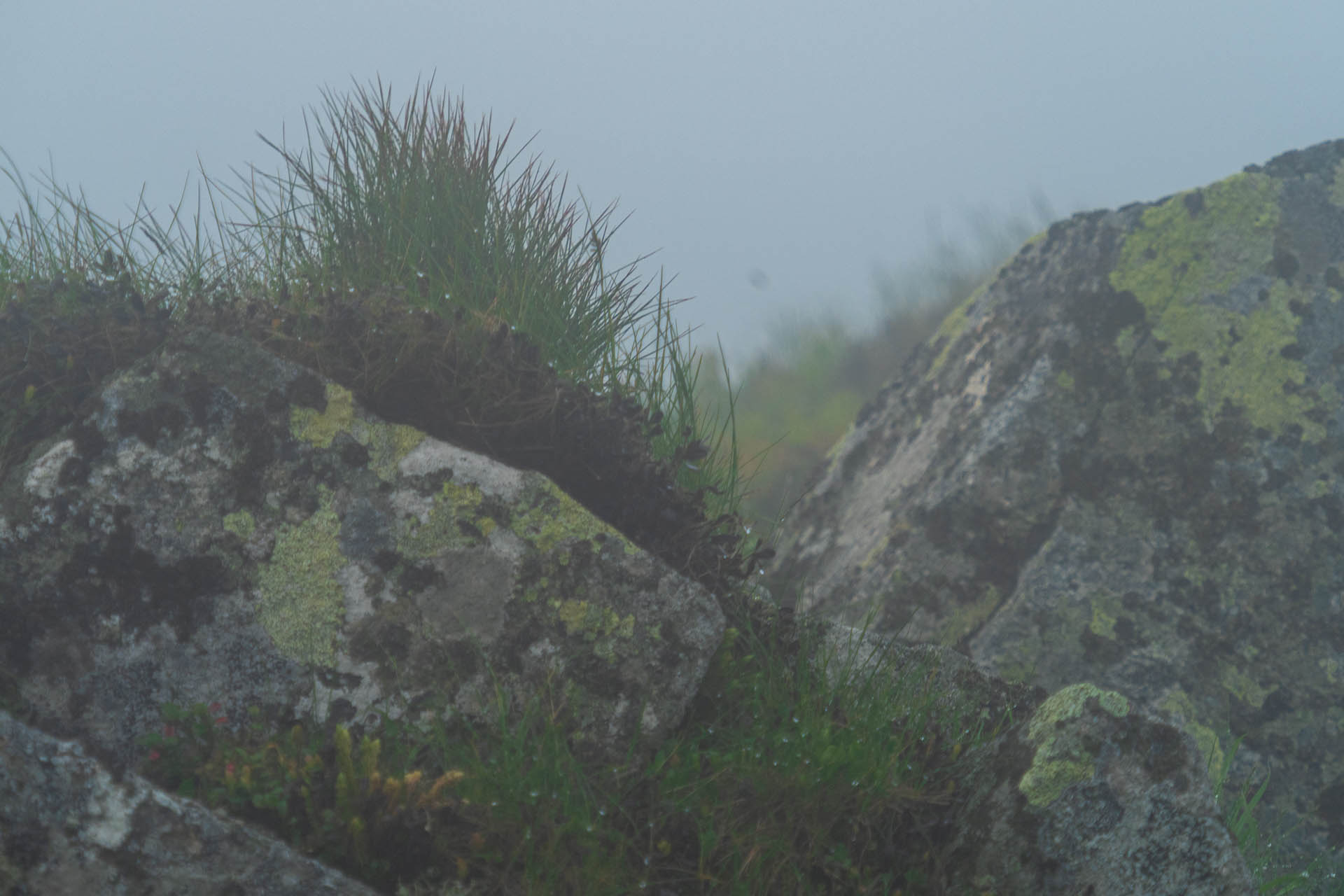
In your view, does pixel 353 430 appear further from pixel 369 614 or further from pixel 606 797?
pixel 606 797

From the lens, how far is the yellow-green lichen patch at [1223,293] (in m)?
5.80

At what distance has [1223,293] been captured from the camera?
20.2ft

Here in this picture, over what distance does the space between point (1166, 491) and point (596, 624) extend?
407 cm

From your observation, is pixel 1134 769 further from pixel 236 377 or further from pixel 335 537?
Result: pixel 236 377

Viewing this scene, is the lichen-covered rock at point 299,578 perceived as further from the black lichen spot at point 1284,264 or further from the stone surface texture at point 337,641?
the black lichen spot at point 1284,264

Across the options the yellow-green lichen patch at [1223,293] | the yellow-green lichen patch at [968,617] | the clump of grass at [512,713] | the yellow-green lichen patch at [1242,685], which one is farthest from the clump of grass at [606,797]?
the yellow-green lichen patch at [1223,293]

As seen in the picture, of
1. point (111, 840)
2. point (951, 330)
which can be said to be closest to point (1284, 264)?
point (951, 330)

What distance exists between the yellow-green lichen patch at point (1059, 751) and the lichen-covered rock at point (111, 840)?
86.6 inches

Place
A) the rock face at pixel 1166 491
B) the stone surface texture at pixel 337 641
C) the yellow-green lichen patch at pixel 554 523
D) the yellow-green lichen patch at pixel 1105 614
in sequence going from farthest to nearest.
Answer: the yellow-green lichen patch at pixel 1105 614 < the rock face at pixel 1166 491 < the yellow-green lichen patch at pixel 554 523 < the stone surface texture at pixel 337 641

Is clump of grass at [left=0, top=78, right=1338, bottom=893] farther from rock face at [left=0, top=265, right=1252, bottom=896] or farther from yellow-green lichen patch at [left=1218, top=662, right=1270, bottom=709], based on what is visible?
yellow-green lichen patch at [left=1218, top=662, right=1270, bottom=709]

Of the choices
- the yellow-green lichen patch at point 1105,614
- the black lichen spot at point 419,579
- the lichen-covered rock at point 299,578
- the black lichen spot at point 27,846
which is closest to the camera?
the black lichen spot at point 27,846

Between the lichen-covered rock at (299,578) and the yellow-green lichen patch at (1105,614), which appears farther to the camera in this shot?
the yellow-green lichen patch at (1105,614)

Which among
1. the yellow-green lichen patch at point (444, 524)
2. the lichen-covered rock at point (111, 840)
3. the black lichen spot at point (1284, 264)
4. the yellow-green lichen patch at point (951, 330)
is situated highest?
the yellow-green lichen patch at point (951, 330)

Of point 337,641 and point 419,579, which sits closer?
point 337,641
